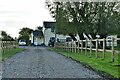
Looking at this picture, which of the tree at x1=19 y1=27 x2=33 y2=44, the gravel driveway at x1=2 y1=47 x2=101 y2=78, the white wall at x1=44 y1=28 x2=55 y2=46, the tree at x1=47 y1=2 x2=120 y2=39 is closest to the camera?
the gravel driveway at x1=2 y1=47 x2=101 y2=78

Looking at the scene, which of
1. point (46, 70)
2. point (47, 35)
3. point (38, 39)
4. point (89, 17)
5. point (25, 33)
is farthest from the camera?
point (25, 33)

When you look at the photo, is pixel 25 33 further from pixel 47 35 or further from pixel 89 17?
pixel 89 17

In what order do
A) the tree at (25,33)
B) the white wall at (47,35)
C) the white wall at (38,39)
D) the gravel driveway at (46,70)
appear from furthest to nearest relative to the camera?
1. the tree at (25,33)
2. the white wall at (38,39)
3. the white wall at (47,35)
4. the gravel driveway at (46,70)

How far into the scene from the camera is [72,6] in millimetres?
36906

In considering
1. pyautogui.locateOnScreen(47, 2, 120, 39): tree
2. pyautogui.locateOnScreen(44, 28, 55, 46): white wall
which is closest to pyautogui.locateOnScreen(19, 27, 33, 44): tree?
pyautogui.locateOnScreen(44, 28, 55, 46): white wall

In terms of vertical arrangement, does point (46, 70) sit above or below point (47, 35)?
below

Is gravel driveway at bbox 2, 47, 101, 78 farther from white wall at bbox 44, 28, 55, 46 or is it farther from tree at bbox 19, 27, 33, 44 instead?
tree at bbox 19, 27, 33, 44

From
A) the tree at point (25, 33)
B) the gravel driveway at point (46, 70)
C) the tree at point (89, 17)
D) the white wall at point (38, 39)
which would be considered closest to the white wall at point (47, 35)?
the white wall at point (38, 39)

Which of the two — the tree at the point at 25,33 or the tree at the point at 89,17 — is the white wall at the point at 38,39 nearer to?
the tree at the point at 25,33

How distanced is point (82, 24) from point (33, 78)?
2715cm

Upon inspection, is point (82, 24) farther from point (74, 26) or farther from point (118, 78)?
point (118, 78)

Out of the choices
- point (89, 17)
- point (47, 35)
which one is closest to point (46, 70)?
point (89, 17)

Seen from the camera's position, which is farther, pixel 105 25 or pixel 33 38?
pixel 33 38

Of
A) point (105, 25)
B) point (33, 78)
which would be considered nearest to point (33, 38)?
point (105, 25)
